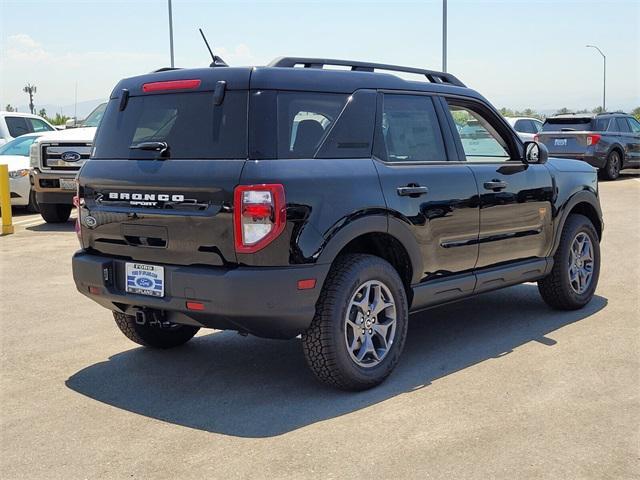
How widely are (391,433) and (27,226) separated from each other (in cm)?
1036

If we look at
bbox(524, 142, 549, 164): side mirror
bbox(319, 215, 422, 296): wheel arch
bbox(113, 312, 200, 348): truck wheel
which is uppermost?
bbox(524, 142, 549, 164): side mirror

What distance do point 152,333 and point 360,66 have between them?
2.32m

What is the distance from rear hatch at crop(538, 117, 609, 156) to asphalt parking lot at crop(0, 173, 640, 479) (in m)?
13.3

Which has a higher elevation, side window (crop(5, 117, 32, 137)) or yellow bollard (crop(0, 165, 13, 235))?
side window (crop(5, 117, 32, 137))

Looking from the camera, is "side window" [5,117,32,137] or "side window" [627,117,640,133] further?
"side window" [627,117,640,133]

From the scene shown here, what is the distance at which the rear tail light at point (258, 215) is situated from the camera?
427 cm

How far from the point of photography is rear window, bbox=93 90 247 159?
4.50 meters

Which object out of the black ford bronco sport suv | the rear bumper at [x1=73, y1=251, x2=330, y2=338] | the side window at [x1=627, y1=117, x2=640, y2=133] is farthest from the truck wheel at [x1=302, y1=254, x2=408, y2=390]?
the side window at [x1=627, y1=117, x2=640, y2=133]

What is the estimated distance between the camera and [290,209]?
4320 mm

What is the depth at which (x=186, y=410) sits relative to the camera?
4.54m

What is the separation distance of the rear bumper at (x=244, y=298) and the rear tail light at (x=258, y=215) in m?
0.16

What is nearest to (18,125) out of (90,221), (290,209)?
(90,221)

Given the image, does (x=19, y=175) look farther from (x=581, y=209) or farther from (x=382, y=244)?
(x=382, y=244)

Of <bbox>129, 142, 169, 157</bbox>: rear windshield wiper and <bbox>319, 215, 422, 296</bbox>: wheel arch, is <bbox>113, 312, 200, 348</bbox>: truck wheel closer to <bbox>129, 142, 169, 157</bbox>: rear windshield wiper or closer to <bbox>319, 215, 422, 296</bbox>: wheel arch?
<bbox>129, 142, 169, 157</bbox>: rear windshield wiper
